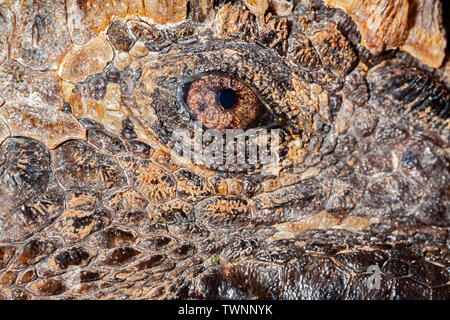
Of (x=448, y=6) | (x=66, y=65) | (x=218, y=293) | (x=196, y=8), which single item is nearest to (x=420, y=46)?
(x=448, y=6)

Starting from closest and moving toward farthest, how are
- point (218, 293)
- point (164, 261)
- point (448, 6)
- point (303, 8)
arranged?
point (218, 293), point (164, 261), point (303, 8), point (448, 6)

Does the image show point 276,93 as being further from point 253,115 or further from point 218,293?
point 218,293

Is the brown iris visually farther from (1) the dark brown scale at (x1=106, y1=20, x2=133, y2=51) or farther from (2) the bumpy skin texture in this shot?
(1) the dark brown scale at (x1=106, y1=20, x2=133, y2=51)

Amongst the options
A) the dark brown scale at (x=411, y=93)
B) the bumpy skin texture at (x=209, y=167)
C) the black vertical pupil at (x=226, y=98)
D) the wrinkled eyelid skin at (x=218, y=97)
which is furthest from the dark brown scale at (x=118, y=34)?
the dark brown scale at (x=411, y=93)

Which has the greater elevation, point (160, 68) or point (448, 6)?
point (448, 6)

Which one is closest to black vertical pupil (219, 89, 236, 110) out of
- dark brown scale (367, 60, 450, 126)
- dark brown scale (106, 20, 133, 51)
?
dark brown scale (106, 20, 133, 51)

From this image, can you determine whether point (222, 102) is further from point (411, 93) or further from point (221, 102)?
point (411, 93)

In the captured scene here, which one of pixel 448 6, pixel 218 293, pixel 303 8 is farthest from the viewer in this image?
pixel 448 6
